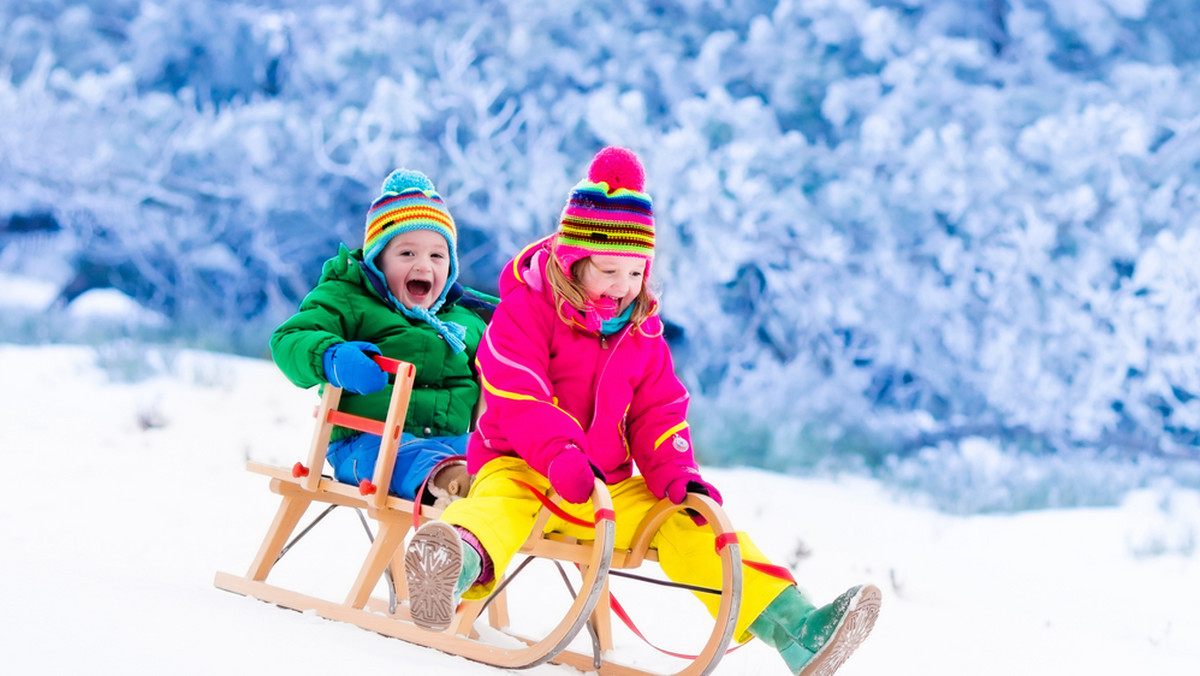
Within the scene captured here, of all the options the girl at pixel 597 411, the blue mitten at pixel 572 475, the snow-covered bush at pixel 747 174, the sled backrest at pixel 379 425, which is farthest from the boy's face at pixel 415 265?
the snow-covered bush at pixel 747 174

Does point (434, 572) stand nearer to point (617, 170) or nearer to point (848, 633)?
point (848, 633)

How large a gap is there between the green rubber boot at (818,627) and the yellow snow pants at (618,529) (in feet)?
0.09

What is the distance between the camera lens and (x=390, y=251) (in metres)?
2.42

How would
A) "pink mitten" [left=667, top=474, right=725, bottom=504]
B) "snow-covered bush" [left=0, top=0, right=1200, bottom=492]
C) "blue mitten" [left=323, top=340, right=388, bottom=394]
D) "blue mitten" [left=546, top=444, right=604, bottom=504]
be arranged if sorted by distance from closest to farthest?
"blue mitten" [left=546, top=444, right=604, bottom=504], "pink mitten" [left=667, top=474, right=725, bottom=504], "blue mitten" [left=323, top=340, right=388, bottom=394], "snow-covered bush" [left=0, top=0, right=1200, bottom=492]

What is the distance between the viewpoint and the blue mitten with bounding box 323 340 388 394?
2049mm

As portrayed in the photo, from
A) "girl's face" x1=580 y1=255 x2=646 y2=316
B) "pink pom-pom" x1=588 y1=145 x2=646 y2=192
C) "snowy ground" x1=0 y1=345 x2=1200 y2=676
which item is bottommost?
"snowy ground" x1=0 y1=345 x2=1200 y2=676

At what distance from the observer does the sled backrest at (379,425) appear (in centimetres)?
211

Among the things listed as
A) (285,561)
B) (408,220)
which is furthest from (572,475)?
(285,561)

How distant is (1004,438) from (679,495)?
134 inches

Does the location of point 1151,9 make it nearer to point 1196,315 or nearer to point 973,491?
point 1196,315

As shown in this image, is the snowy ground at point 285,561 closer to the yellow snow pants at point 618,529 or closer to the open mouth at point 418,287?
the yellow snow pants at point 618,529

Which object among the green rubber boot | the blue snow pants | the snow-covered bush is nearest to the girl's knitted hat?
the blue snow pants

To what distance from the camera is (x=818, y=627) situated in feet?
5.50

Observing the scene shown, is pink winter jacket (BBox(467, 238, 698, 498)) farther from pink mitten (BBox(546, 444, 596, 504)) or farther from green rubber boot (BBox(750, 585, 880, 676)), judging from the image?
green rubber boot (BBox(750, 585, 880, 676))
